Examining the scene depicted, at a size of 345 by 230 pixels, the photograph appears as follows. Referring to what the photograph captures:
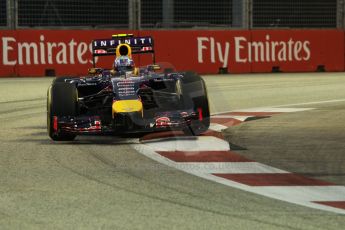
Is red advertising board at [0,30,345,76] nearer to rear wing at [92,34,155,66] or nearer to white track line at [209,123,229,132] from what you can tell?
rear wing at [92,34,155,66]

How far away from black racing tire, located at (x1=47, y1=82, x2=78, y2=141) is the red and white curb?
2.74 feet

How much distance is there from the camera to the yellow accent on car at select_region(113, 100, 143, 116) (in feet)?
29.9

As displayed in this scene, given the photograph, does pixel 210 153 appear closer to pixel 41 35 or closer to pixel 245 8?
pixel 41 35

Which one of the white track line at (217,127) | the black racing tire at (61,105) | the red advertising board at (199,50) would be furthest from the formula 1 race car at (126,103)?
the red advertising board at (199,50)

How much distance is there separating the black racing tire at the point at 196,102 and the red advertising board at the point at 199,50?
12.1 metres

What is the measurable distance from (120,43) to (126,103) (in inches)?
76.8

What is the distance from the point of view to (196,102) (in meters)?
9.45

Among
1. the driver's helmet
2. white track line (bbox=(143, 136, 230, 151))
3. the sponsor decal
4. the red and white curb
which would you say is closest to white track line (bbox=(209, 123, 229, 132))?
the red and white curb

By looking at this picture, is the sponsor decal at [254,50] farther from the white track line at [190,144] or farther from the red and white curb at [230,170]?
the white track line at [190,144]

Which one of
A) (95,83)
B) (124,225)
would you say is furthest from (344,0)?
(124,225)

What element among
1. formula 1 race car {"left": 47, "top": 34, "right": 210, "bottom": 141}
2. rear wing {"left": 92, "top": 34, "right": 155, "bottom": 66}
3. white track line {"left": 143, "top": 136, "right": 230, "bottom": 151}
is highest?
rear wing {"left": 92, "top": 34, "right": 155, "bottom": 66}

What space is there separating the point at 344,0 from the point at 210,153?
16.6m

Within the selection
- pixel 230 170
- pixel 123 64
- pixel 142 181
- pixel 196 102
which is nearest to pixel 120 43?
pixel 123 64

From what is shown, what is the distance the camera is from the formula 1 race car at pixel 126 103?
9.13m
